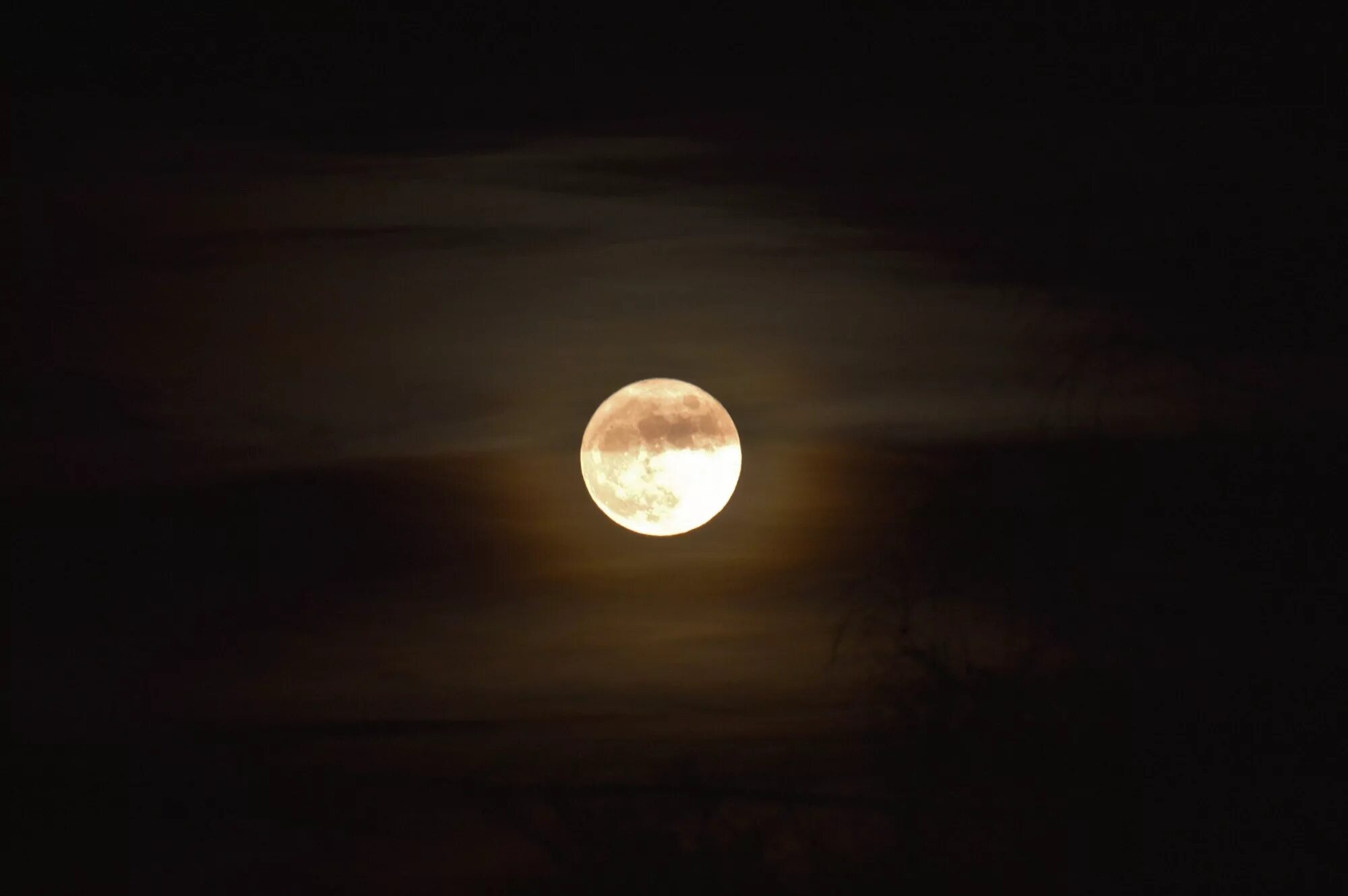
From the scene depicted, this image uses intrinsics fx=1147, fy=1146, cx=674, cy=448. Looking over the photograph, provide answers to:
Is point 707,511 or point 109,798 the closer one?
point 707,511

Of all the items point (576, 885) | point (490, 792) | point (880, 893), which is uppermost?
point (490, 792)

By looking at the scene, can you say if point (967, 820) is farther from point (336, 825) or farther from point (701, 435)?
point (336, 825)

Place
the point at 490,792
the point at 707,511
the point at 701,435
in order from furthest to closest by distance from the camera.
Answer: the point at 490,792 → the point at 707,511 → the point at 701,435

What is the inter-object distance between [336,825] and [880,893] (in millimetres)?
2061

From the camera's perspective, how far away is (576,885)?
4.19m

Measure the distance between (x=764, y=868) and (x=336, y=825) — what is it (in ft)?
5.39

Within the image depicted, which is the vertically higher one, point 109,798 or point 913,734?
point 109,798

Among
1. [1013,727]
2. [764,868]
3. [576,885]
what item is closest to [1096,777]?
[1013,727]

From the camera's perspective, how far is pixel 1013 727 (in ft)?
13.8

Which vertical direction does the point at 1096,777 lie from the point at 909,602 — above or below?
below

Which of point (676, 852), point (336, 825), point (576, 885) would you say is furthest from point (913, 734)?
point (336, 825)

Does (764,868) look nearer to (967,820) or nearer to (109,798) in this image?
(967,820)

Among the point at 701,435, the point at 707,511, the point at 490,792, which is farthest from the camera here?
the point at 490,792

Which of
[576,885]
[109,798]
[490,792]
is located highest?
[109,798]
